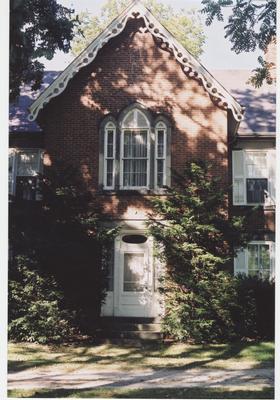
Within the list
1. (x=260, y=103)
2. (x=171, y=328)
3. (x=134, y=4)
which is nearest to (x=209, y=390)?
(x=171, y=328)

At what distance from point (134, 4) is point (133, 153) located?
389 cm

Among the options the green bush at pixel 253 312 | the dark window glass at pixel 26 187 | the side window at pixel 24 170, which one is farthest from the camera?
the side window at pixel 24 170

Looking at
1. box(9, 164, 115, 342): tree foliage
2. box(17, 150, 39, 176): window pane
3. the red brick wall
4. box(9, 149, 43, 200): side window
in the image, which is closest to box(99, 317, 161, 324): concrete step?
box(9, 164, 115, 342): tree foliage

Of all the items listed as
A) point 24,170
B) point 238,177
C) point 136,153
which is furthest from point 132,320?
point 24,170

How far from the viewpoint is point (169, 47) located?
1314 cm

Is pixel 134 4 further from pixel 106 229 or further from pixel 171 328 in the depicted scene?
pixel 171 328

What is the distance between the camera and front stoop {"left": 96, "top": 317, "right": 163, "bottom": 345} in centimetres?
1138

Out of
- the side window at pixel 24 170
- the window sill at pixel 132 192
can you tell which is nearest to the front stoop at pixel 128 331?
the window sill at pixel 132 192

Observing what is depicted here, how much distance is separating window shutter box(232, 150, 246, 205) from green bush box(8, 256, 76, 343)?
20.2ft

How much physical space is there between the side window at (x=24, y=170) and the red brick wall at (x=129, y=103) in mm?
1871

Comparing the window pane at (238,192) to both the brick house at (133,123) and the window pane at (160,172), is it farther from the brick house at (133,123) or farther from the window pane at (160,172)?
the window pane at (160,172)

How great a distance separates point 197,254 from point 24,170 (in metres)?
6.16

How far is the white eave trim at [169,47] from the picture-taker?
501 inches

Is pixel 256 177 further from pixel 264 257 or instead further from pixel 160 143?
pixel 160 143
